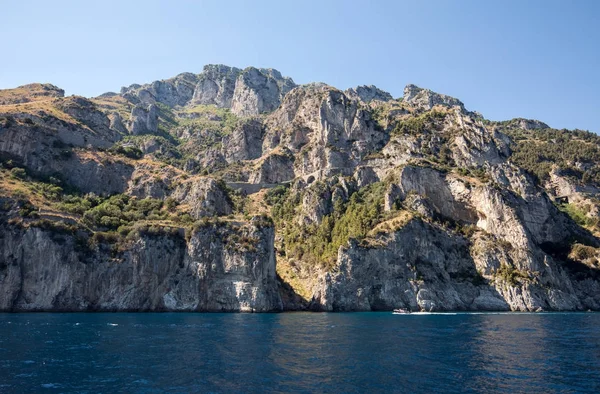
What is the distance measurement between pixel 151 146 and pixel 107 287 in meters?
120

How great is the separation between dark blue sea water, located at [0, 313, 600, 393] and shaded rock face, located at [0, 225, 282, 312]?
25811 mm

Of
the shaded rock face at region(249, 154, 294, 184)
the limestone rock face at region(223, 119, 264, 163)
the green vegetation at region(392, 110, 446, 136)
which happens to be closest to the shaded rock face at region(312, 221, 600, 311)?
the green vegetation at region(392, 110, 446, 136)

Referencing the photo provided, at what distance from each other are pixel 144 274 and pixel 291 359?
6001cm

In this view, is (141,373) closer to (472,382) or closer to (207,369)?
(207,369)

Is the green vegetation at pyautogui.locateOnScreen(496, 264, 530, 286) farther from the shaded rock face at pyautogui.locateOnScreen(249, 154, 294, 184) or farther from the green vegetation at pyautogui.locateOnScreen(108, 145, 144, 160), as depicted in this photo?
the green vegetation at pyautogui.locateOnScreen(108, 145, 144, 160)

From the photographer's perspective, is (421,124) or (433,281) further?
(421,124)

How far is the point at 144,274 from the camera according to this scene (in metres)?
88.8

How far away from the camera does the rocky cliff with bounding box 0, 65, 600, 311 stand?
285ft

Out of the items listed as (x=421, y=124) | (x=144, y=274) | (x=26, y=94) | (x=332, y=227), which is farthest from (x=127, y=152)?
(x=421, y=124)

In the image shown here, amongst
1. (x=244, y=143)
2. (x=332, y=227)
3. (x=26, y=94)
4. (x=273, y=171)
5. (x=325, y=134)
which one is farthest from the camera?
(x=244, y=143)

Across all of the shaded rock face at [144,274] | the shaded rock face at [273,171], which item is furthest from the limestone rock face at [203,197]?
the shaded rock face at [273,171]

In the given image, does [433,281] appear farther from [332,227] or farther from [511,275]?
[332,227]

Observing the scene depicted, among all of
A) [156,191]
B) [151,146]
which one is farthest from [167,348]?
[151,146]

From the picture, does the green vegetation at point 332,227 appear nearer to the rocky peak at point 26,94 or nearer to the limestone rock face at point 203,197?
the limestone rock face at point 203,197
